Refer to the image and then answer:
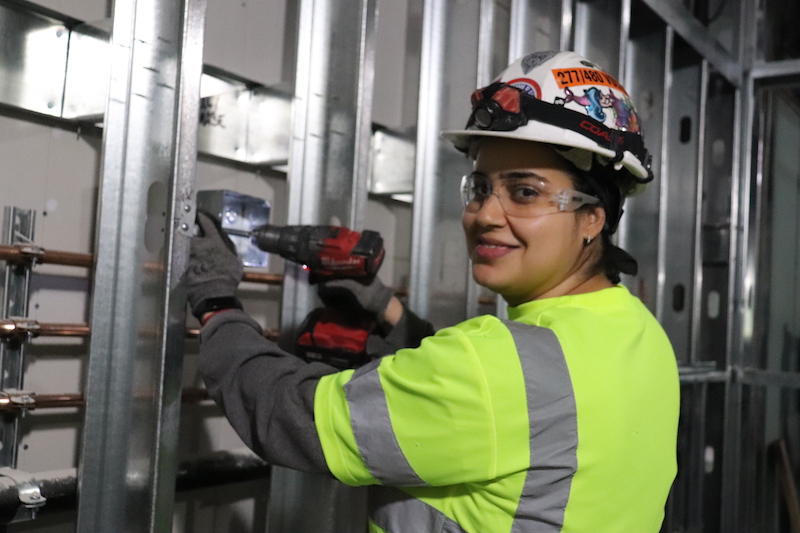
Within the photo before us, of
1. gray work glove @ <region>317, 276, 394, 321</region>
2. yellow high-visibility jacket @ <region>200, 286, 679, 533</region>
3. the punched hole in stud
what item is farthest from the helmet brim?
the punched hole in stud

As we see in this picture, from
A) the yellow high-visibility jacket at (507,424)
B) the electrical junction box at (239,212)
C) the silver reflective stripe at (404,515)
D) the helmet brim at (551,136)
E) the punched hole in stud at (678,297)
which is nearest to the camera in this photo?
the yellow high-visibility jacket at (507,424)

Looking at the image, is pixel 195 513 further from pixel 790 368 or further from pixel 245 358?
pixel 790 368

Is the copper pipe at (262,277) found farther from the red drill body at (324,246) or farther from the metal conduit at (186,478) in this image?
the metal conduit at (186,478)

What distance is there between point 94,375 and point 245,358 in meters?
0.31

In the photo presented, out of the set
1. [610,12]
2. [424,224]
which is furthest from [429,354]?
[610,12]

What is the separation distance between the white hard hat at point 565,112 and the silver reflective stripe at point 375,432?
54cm

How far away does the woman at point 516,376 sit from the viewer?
1.07 metres

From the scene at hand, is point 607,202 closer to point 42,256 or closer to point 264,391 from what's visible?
point 264,391

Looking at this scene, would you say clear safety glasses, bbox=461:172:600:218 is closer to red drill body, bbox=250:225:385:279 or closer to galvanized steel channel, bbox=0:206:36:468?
red drill body, bbox=250:225:385:279

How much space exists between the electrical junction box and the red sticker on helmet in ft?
2.04

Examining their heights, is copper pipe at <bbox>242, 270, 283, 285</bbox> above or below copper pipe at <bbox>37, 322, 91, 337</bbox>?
above

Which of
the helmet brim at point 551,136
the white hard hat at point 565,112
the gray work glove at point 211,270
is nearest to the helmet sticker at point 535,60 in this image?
the white hard hat at point 565,112

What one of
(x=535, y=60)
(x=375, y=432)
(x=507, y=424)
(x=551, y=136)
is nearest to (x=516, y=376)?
(x=507, y=424)

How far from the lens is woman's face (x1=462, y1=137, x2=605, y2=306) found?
4.26 ft
